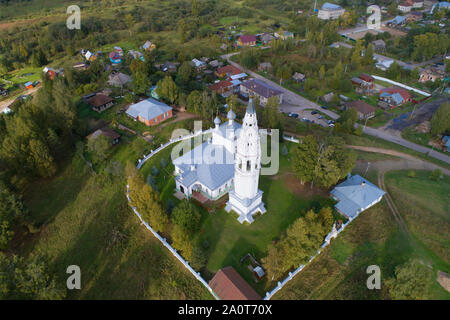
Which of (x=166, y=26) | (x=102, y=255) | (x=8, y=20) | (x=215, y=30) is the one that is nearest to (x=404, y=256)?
(x=102, y=255)

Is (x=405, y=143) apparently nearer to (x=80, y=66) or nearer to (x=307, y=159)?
(x=307, y=159)

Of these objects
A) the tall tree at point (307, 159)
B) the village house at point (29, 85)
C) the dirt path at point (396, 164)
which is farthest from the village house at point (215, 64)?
the tall tree at point (307, 159)

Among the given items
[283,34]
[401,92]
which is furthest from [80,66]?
[401,92]

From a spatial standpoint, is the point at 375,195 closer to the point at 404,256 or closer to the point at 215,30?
the point at 404,256

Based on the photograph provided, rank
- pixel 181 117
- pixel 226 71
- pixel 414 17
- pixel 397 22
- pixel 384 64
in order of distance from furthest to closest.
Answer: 1. pixel 414 17
2. pixel 397 22
3. pixel 384 64
4. pixel 226 71
5. pixel 181 117

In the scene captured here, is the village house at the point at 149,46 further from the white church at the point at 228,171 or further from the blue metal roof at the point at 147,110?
the white church at the point at 228,171

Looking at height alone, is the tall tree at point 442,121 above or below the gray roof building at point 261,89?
below

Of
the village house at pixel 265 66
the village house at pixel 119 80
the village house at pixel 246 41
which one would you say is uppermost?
the village house at pixel 246 41
